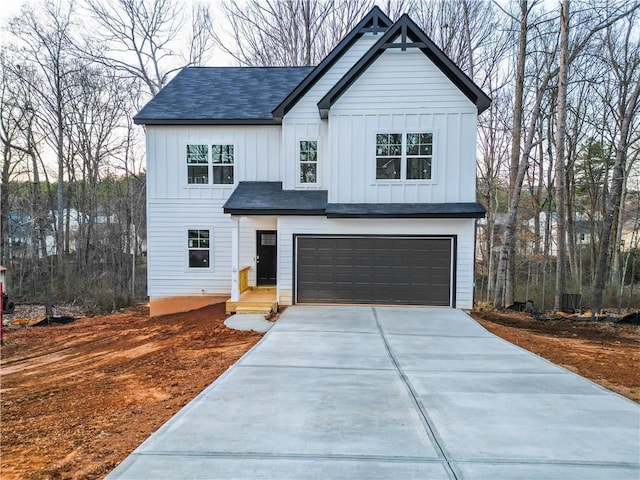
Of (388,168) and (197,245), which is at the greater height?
(388,168)

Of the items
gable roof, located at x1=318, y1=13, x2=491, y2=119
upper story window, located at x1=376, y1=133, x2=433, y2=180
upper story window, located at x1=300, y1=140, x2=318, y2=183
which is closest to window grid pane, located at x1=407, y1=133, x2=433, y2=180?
upper story window, located at x1=376, y1=133, x2=433, y2=180

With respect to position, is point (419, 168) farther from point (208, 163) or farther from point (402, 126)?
point (208, 163)

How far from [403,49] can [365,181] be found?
371cm

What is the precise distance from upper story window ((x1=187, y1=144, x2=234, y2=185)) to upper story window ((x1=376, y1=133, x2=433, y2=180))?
4829 millimetres

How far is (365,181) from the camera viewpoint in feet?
37.0

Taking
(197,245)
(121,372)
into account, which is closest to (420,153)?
(197,245)

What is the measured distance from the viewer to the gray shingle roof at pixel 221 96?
12430mm

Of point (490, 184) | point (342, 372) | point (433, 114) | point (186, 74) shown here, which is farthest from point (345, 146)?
point (490, 184)

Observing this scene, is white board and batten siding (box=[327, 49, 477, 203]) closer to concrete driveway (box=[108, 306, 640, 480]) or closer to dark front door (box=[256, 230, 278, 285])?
dark front door (box=[256, 230, 278, 285])

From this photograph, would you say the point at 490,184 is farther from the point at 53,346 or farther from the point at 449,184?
the point at 53,346

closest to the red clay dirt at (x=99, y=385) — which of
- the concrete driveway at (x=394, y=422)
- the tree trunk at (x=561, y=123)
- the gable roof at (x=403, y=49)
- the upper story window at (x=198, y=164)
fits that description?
the concrete driveway at (x=394, y=422)

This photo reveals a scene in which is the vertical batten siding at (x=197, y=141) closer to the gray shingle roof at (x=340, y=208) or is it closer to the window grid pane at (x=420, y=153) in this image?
the gray shingle roof at (x=340, y=208)

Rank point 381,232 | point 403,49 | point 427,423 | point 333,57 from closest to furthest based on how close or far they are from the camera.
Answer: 1. point 427,423
2. point 403,49
3. point 381,232
4. point 333,57

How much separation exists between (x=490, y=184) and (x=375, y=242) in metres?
13.3
